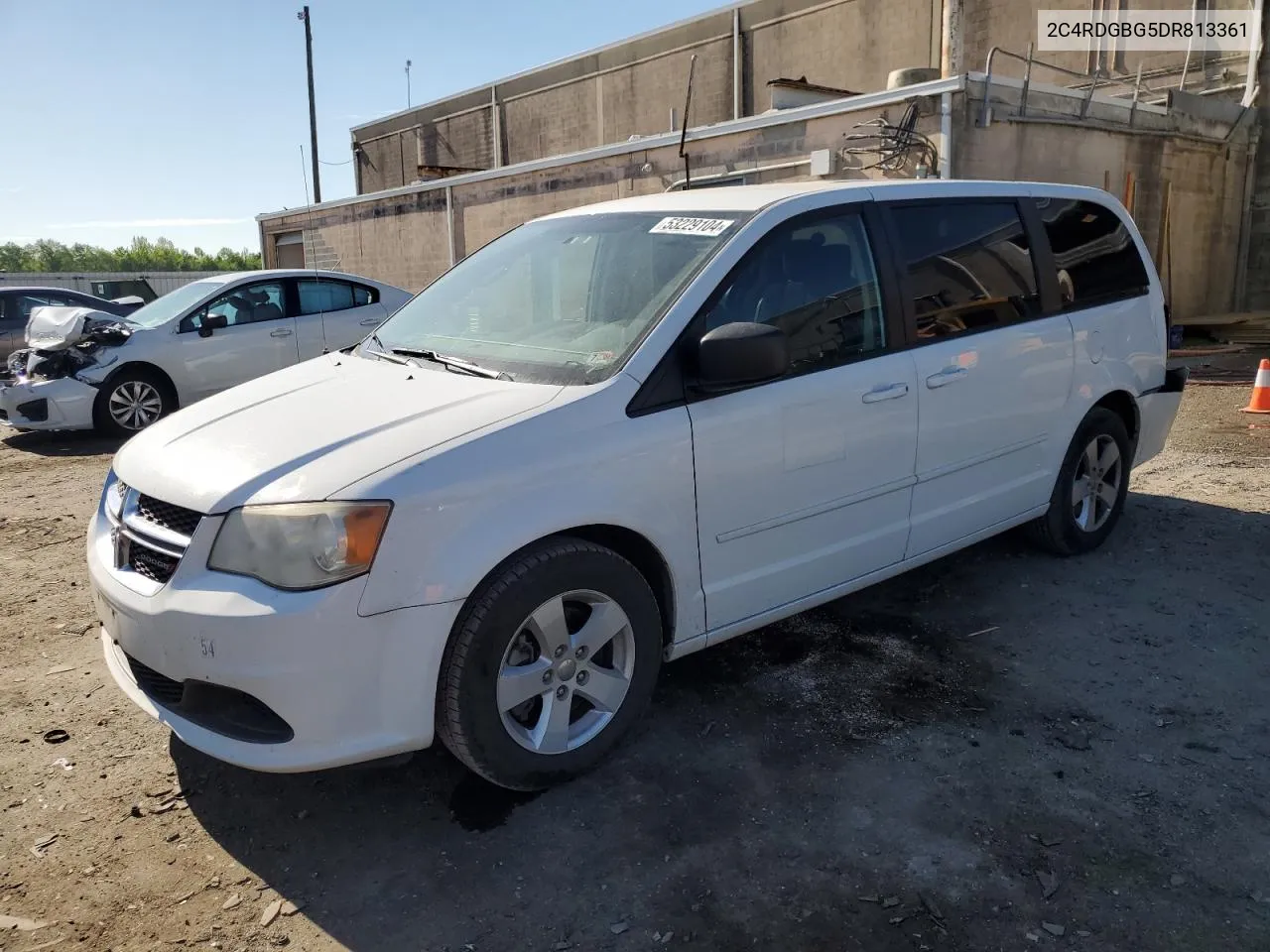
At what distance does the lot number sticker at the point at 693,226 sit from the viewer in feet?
11.5

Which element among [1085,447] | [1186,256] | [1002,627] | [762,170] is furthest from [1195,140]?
[1002,627]

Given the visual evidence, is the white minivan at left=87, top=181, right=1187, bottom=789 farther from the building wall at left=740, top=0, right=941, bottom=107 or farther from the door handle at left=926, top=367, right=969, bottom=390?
the building wall at left=740, top=0, right=941, bottom=107

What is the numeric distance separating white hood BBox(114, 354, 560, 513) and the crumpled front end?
6.59m

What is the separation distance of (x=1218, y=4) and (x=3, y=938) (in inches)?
706

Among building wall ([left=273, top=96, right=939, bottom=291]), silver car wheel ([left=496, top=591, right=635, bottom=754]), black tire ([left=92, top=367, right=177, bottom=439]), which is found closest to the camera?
silver car wheel ([left=496, top=591, right=635, bottom=754])

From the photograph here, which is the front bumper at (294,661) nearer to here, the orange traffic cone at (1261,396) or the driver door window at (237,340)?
the driver door window at (237,340)

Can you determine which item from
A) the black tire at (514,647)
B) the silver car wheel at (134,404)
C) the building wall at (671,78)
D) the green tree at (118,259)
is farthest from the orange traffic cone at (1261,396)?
the green tree at (118,259)

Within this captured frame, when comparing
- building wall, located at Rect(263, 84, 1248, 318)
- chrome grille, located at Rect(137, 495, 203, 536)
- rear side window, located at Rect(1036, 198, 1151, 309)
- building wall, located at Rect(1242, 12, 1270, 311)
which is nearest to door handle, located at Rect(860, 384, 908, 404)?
rear side window, located at Rect(1036, 198, 1151, 309)

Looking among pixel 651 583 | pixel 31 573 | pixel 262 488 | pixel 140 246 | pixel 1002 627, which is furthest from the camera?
pixel 140 246

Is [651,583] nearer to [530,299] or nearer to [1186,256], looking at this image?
[530,299]

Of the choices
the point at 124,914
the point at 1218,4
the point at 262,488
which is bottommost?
the point at 124,914

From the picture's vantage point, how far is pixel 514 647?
2.92 m

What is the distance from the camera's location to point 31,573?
17.5 feet

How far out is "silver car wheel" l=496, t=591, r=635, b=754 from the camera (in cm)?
289
